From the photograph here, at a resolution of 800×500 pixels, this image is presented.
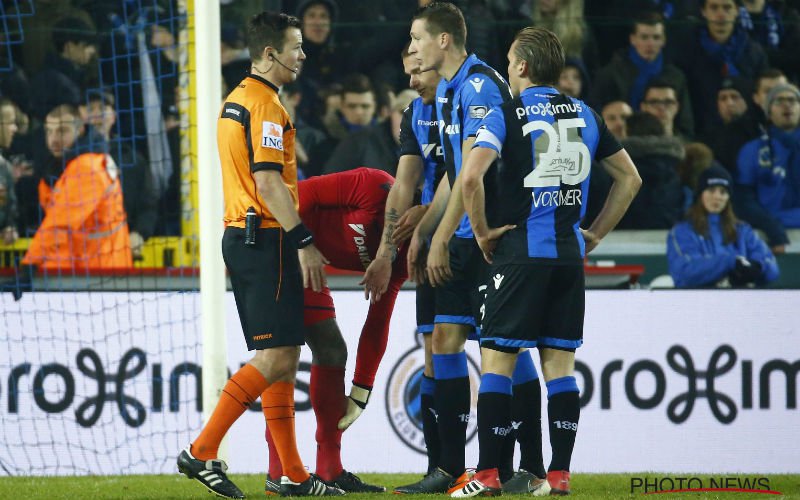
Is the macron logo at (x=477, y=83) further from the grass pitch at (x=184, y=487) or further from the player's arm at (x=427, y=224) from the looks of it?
the grass pitch at (x=184, y=487)

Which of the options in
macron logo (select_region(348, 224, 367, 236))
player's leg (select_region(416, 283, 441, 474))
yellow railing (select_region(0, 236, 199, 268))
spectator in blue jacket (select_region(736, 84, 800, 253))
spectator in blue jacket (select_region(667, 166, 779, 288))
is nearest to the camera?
player's leg (select_region(416, 283, 441, 474))

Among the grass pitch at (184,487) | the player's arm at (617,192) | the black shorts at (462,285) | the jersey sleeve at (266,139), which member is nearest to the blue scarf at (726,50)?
the grass pitch at (184,487)

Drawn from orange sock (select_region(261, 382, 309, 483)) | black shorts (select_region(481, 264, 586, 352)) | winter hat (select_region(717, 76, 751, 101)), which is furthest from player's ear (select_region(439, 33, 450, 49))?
winter hat (select_region(717, 76, 751, 101))

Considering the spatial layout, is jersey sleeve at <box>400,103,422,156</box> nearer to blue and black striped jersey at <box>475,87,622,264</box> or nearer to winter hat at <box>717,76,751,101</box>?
blue and black striped jersey at <box>475,87,622,264</box>

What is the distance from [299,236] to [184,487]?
68.6 inches

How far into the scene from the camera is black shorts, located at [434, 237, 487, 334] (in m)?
5.74

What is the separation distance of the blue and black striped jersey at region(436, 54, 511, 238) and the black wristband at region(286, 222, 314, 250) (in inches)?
30.7

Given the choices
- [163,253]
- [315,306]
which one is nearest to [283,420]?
[315,306]

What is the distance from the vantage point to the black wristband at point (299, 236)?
5.37 meters

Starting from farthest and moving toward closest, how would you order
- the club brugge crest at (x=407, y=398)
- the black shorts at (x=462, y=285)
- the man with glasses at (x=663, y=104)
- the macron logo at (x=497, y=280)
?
1. the man with glasses at (x=663, y=104)
2. the club brugge crest at (x=407, y=398)
3. the black shorts at (x=462, y=285)
4. the macron logo at (x=497, y=280)

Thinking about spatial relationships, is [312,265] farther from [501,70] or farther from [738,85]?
[738,85]

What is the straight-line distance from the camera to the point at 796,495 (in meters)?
5.76

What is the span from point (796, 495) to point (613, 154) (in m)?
1.79

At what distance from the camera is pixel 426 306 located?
6.00m
